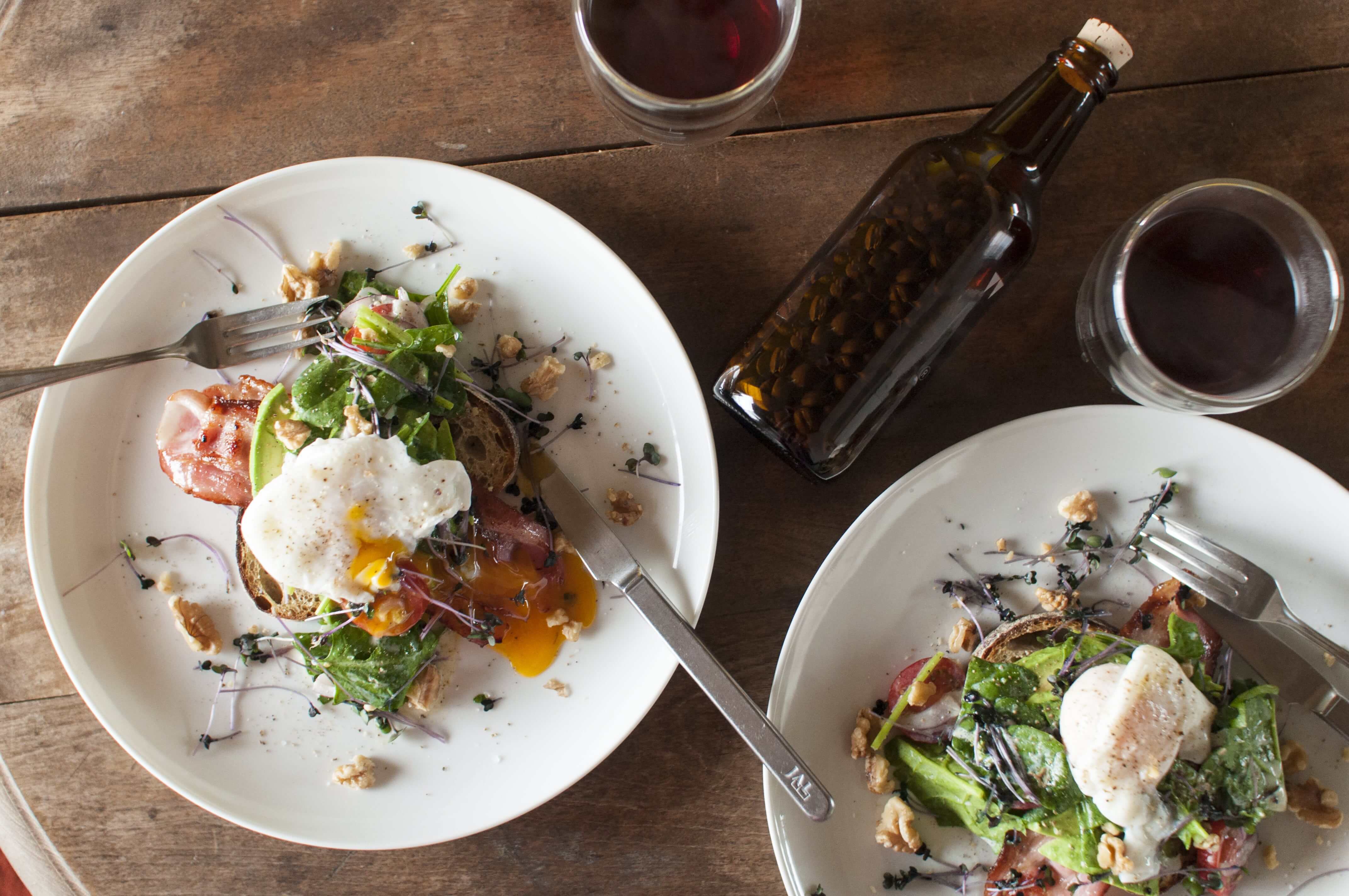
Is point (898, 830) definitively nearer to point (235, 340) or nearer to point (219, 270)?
point (235, 340)

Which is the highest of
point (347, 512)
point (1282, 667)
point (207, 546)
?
point (1282, 667)

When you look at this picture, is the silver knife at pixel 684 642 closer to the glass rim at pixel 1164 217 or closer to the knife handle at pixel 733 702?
the knife handle at pixel 733 702

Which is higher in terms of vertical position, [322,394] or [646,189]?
[646,189]

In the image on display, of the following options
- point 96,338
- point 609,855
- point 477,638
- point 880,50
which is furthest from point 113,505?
point 880,50

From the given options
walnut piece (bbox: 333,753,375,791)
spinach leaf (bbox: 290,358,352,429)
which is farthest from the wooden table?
spinach leaf (bbox: 290,358,352,429)

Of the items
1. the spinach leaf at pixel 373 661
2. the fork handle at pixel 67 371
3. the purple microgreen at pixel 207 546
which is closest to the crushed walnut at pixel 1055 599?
the spinach leaf at pixel 373 661

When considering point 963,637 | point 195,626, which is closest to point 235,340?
point 195,626

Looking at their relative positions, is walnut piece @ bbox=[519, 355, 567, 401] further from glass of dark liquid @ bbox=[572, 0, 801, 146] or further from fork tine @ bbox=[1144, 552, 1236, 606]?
fork tine @ bbox=[1144, 552, 1236, 606]
